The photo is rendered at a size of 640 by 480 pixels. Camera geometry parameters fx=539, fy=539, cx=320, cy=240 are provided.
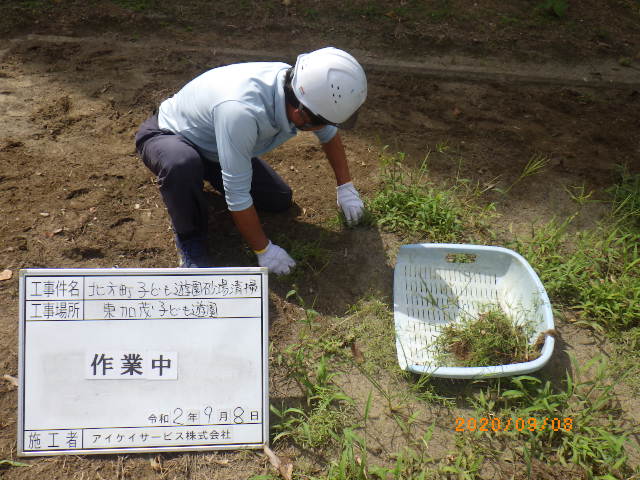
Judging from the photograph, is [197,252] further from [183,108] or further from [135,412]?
[135,412]

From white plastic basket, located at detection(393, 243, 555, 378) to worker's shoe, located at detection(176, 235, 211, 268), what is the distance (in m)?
0.85

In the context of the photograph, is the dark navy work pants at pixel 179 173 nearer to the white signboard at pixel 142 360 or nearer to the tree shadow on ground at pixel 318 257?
the tree shadow on ground at pixel 318 257

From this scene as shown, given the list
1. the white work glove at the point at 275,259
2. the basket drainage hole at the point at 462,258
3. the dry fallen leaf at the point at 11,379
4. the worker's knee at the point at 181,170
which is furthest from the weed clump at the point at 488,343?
the dry fallen leaf at the point at 11,379

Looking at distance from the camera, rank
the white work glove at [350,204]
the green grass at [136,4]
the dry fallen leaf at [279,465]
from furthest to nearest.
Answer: the green grass at [136,4], the white work glove at [350,204], the dry fallen leaf at [279,465]

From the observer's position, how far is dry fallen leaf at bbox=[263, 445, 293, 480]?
1.72 meters

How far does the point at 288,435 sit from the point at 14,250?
1.51m

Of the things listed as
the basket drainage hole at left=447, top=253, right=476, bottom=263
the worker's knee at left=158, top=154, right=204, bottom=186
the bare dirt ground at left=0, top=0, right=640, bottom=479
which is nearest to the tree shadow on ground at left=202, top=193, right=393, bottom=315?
the bare dirt ground at left=0, top=0, right=640, bottom=479

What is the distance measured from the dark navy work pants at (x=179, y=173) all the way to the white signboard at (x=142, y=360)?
2.21ft

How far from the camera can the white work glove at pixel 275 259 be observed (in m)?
2.33

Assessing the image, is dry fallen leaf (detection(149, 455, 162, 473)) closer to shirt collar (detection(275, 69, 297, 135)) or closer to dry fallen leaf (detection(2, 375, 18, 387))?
dry fallen leaf (detection(2, 375, 18, 387))

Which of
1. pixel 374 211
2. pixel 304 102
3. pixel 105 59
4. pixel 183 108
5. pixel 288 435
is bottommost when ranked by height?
pixel 288 435

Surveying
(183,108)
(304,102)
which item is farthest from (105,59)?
(304,102)

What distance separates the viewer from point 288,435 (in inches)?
73.0
